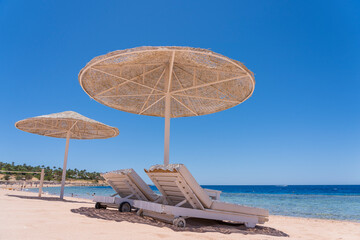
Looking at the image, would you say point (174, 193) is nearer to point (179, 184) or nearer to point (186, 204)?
point (186, 204)

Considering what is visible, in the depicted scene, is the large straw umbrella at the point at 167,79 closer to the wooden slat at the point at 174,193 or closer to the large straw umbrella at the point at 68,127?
the wooden slat at the point at 174,193

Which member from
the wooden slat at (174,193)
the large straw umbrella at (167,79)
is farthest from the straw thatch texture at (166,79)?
the wooden slat at (174,193)

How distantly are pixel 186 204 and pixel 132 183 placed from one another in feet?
5.72

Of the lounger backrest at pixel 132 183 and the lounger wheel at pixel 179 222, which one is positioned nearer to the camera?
the lounger wheel at pixel 179 222

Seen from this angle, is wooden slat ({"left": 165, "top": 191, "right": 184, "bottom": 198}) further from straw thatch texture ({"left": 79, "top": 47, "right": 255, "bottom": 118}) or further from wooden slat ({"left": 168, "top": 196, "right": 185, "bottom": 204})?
straw thatch texture ({"left": 79, "top": 47, "right": 255, "bottom": 118})

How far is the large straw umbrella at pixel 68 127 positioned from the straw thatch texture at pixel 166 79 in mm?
2591

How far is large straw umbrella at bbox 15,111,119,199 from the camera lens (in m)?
10.1

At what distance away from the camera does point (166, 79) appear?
7.18 m

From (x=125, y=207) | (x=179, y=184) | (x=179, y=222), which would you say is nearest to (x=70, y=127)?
(x=125, y=207)

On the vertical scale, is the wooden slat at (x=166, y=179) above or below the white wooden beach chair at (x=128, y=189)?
above

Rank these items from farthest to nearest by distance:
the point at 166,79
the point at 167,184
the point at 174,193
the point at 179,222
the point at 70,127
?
the point at 70,127 < the point at 166,79 < the point at 174,193 < the point at 167,184 < the point at 179,222

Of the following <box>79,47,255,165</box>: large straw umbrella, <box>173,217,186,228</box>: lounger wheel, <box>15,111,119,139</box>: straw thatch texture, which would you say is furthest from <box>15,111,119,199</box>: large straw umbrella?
<box>173,217,186,228</box>: lounger wheel

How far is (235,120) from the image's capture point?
107 feet

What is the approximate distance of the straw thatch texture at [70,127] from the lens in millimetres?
10023
